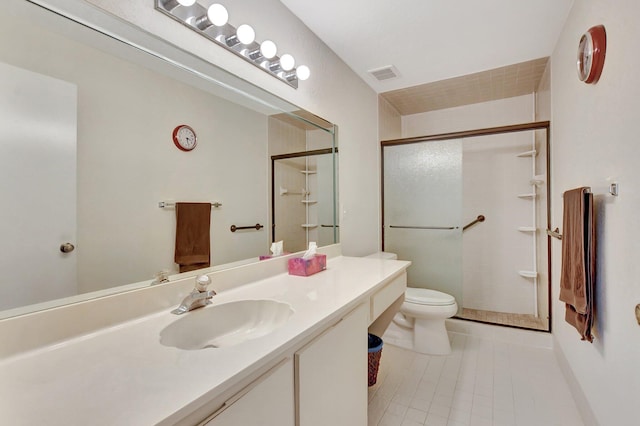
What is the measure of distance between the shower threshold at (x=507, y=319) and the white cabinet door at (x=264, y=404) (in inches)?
97.2

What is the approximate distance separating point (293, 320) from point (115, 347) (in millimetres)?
461

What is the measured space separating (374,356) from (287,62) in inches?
69.5

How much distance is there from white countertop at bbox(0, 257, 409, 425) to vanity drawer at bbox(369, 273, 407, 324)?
41 centimetres

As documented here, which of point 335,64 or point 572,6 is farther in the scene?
point 335,64

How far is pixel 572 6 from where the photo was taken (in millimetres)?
1689

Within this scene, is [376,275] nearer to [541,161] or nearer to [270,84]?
[270,84]

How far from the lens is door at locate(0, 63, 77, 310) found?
2.42 ft

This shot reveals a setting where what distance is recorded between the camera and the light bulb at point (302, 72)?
1718mm

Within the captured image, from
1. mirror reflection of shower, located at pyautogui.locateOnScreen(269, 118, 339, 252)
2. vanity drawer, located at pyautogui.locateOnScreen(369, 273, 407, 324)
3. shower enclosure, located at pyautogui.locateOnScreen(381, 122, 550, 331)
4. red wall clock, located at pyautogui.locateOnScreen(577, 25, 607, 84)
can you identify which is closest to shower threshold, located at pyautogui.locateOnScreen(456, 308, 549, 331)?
shower enclosure, located at pyautogui.locateOnScreen(381, 122, 550, 331)

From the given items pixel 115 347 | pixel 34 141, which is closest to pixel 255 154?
pixel 34 141

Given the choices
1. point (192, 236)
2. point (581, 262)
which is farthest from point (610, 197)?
point (192, 236)

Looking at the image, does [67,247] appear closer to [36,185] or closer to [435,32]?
[36,185]

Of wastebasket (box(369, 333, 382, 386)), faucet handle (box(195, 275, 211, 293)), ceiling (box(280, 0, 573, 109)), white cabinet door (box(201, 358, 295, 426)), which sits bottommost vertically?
wastebasket (box(369, 333, 382, 386))

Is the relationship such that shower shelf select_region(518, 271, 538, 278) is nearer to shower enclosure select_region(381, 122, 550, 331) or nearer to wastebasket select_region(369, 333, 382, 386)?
shower enclosure select_region(381, 122, 550, 331)
